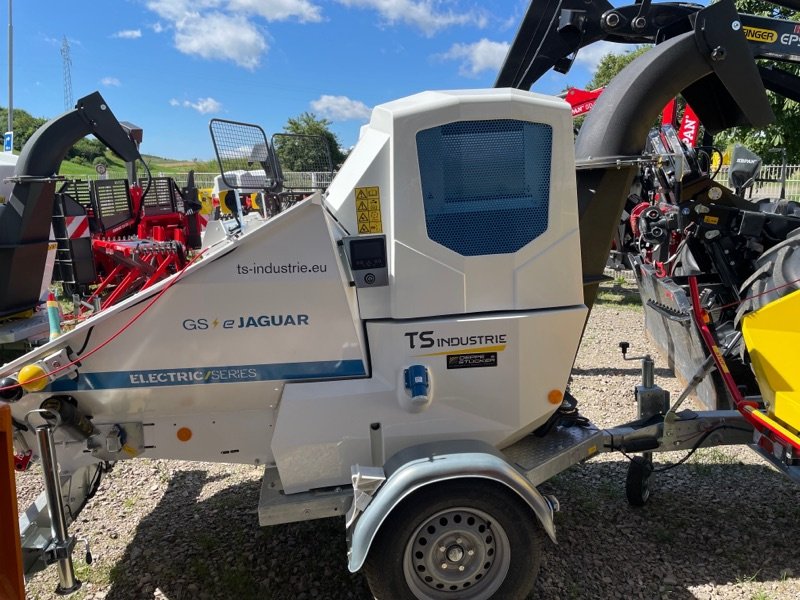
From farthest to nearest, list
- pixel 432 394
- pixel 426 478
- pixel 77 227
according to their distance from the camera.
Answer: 1. pixel 77 227
2. pixel 432 394
3. pixel 426 478

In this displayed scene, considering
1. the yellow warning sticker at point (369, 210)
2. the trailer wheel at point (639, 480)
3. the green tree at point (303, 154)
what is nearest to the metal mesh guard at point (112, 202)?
the green tree at point (303, 154)

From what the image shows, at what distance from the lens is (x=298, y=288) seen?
2.71m

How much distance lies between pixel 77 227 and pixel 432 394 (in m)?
7.64

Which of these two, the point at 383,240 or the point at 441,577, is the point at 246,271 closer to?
the point at 383,240

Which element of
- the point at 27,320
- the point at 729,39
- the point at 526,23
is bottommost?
the point at 27,320

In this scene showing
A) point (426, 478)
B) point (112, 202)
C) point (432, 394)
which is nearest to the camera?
point (426, 478)

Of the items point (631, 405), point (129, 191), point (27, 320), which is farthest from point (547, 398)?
point (129, 191)

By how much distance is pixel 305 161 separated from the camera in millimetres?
3660

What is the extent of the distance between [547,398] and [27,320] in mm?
6204

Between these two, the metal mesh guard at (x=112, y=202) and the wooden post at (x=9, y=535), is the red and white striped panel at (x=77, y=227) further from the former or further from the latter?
the wooden post at (x=9, y=535)

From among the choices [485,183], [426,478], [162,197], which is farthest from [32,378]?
[162,197]

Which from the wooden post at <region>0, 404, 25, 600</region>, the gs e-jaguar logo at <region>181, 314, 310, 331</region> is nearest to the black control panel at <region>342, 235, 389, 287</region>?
the gs e-jaguar logo at <region>181, 314, 310, 331</region>

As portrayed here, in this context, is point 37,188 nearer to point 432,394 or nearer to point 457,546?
point 432,394

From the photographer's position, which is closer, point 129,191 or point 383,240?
point 383,240
